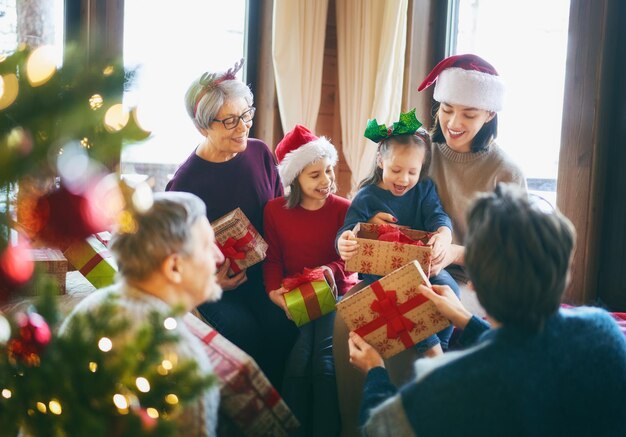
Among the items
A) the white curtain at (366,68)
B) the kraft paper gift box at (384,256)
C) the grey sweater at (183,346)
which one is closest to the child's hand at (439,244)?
the kraft paper gift box at (384,256)

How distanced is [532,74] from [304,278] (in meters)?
1.39

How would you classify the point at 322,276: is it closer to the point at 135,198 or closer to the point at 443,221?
the point at 443,221

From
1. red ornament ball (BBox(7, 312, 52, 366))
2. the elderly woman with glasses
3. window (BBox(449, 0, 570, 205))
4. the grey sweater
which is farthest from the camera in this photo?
window (BBox(449, 0, 570, 205))

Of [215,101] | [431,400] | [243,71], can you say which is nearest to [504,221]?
[431,400]

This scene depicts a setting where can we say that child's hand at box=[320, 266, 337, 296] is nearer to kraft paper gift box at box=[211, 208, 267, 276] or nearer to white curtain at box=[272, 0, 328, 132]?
kraft paper gift box at box=[211, 208, 267, 276]

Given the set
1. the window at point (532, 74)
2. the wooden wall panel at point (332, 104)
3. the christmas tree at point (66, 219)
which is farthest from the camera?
the wooden wall panel at point (332, 104)

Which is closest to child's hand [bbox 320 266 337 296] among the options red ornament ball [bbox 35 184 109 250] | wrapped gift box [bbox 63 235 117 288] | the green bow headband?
the green bow headband

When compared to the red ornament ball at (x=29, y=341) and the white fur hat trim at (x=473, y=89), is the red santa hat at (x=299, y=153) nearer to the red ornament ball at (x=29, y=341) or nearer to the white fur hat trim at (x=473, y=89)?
the white fur hat trim at (x=473, y=89)

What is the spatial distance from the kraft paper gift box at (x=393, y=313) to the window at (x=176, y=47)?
2161 mm

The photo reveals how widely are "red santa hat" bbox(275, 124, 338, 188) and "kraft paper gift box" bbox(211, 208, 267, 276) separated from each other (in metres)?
0.29

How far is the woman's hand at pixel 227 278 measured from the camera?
267cm

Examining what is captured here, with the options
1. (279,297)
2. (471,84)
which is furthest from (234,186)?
(471,84)

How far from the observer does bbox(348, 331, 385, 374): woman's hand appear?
1864 millimetres

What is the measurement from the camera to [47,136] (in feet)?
3.27
